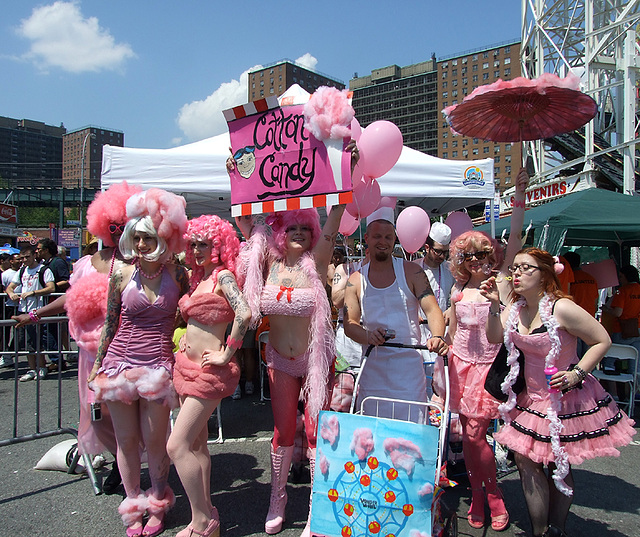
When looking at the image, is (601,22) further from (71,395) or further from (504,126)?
(71,395)

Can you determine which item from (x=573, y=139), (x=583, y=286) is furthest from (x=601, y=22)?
(x=583, y=286)

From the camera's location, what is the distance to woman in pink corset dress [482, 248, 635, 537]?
2.53 metres

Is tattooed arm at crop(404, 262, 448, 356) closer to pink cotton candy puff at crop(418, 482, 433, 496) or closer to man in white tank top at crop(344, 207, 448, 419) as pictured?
man in white tank top at crop(344, 207, 448, 419)

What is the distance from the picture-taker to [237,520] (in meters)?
3.11

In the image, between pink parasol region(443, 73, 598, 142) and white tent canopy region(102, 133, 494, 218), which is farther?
white tent canopy region(102, 133, 494, 218)

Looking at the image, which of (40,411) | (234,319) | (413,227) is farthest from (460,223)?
(40,411)

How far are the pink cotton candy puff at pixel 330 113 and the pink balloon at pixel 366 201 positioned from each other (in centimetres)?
88

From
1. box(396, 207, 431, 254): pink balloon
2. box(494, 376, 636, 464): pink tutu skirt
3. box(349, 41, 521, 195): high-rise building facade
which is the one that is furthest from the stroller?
box(349, 41, 521, 195): high-rise building facade

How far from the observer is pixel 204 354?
2777mm

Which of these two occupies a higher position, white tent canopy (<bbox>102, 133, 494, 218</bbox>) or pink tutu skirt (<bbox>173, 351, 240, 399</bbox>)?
white tent canopy (<bbox>102, 133, 494, 218</bbox>)

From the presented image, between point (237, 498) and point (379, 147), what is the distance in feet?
9.49

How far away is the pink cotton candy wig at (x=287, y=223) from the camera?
3.04 metres

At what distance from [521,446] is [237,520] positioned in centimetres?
191

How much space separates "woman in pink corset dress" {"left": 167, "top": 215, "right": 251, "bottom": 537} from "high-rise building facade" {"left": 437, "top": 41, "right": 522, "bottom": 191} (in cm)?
12035
